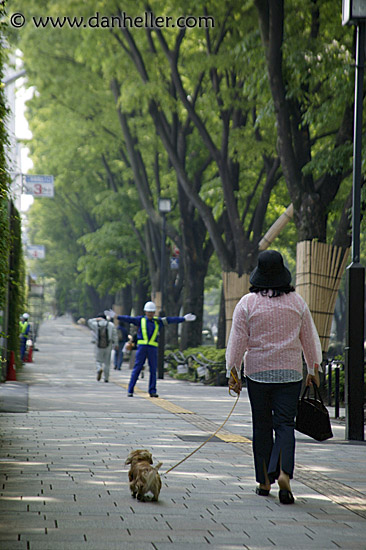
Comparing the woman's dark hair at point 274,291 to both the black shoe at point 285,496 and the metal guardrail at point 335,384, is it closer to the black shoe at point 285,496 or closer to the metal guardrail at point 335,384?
the black shoe at point 285,496

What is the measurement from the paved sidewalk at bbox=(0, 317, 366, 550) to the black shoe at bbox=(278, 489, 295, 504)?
54 mm

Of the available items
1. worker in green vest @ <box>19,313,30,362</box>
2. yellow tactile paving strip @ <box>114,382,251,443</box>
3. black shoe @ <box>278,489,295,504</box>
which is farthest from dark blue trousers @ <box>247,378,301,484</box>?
worker in green vest @ <box>19,313,30,362</box>

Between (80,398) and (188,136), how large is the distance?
11234 mm

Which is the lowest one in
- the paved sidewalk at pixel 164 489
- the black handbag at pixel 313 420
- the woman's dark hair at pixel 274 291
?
the paved sidewalk at pixel 164 489

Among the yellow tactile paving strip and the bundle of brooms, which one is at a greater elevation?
the bundle of brooms

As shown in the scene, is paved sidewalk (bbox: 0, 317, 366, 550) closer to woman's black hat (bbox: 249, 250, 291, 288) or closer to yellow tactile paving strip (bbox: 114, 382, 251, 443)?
yellow tactile paving strip (bbox: 114, 382, 251, 443)

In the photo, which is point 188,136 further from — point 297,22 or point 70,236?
point 70,236

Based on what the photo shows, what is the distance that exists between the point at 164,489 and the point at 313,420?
1203 mm

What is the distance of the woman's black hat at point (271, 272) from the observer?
6.57 meters

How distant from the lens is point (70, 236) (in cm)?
5303

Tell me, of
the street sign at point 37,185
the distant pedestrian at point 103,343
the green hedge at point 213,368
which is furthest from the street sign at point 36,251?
the distant pedestrian at point 103,343

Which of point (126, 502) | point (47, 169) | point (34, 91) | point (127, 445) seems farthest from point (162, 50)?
point (47, 169)

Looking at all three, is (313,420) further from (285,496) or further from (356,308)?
(356,308)

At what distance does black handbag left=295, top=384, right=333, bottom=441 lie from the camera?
22.0 ft
